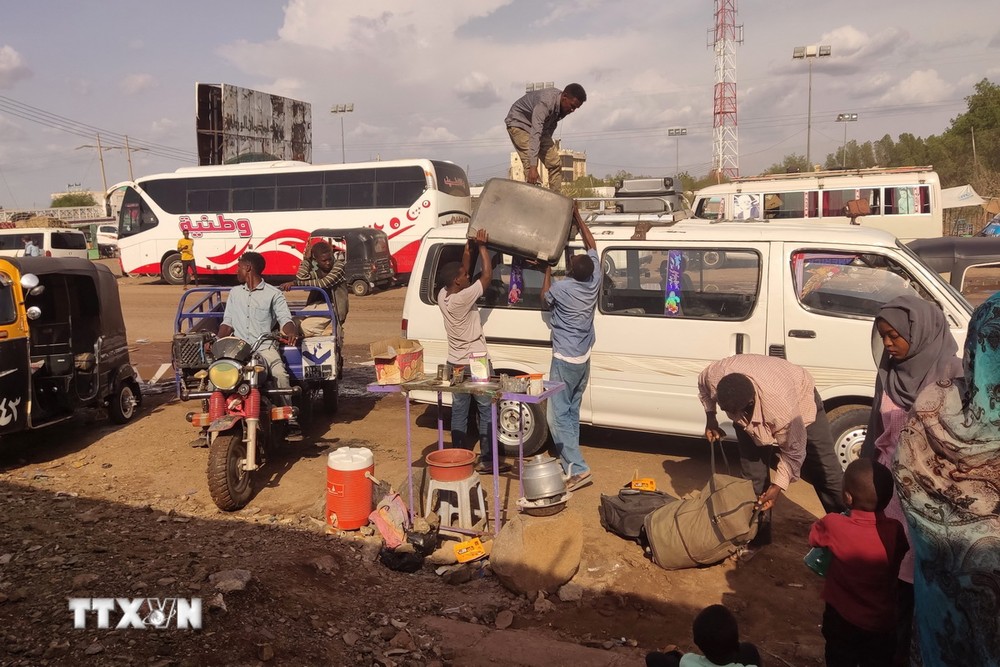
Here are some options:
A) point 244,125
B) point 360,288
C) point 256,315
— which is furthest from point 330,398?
point 244,125

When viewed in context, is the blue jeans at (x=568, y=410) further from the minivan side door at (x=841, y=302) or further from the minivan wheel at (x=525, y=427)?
the minivan side door at (x=841, y=302)

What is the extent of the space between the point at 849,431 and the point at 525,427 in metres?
2.73

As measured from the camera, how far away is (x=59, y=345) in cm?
751

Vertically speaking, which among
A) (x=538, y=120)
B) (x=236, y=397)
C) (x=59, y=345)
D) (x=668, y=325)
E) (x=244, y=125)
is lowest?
(x=236, y=397)

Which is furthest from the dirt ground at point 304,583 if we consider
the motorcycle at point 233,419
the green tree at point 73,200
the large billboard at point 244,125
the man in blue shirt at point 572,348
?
the green tree at point 73,200

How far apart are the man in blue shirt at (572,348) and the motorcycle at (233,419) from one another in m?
2.40

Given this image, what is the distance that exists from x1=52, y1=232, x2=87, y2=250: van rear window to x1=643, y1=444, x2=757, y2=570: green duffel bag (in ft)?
82.4

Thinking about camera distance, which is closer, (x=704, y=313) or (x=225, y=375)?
(x=225, y=375)

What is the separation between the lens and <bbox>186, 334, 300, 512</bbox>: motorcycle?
543 cm

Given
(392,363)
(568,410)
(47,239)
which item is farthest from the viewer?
(47,239)

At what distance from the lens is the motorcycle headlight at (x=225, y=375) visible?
222 inches

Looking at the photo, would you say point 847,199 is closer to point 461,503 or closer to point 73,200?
point 461,503

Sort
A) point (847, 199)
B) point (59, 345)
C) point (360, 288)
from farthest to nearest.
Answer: point (360, 288), point (847, 199), point (59, 345)

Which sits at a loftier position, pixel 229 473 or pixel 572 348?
pixel 572 348
